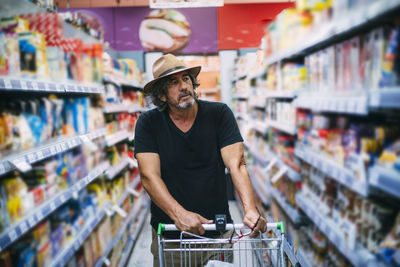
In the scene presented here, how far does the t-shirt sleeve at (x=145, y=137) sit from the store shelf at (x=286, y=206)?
4.48ft

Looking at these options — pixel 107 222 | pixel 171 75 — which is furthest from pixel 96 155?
pixel 171 75

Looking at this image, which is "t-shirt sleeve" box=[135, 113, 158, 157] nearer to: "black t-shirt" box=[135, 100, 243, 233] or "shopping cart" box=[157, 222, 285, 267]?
"black t-shirt" box=[135, 100, 243, 233]

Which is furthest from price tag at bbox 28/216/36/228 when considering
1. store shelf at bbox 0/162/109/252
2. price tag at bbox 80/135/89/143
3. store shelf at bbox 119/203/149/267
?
store shelf at bbox 119/203/149/267

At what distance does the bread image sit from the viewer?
25.2ft

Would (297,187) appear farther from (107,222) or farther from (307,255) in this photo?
(107,222)

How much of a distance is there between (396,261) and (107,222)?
2781 millimetres

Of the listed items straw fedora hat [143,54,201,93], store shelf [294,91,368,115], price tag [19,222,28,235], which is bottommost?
price tag [19,222,28,235]

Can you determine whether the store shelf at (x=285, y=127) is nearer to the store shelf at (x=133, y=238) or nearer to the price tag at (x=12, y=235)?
the price tag at (x=12, y=235)

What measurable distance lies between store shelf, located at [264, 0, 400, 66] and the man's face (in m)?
0.83

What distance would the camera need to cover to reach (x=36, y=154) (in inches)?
77.2

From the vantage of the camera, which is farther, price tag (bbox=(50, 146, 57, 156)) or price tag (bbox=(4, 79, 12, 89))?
price tag (bbox=(50, 146, 57, 156))

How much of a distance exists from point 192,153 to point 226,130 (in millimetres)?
260

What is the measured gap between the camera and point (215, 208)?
212 centimetres

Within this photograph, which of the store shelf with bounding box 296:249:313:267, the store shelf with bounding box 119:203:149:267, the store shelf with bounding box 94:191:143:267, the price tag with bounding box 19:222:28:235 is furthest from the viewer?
the store shelf with bounding box 119:203:149:267
